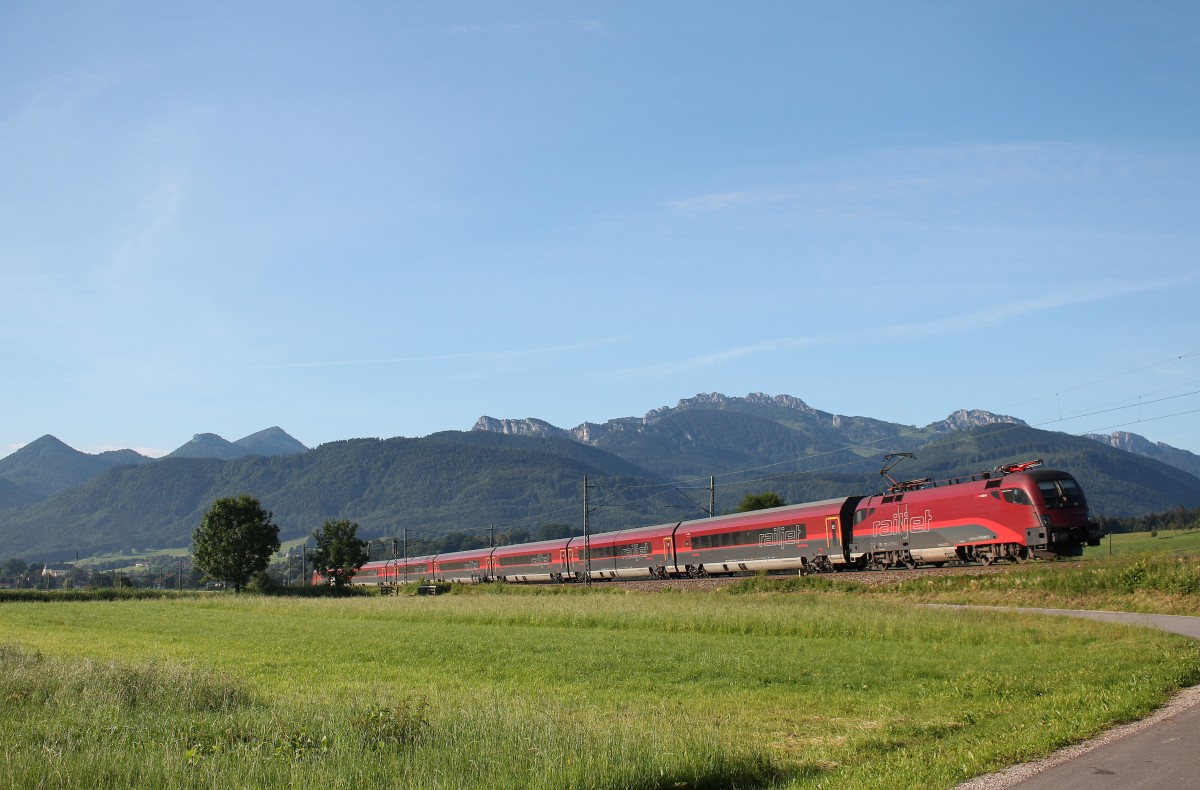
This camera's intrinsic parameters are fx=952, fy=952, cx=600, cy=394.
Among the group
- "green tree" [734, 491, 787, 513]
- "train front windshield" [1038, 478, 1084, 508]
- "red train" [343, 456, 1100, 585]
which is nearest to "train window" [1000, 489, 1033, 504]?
"red train" [343, 456, 1100, 585]

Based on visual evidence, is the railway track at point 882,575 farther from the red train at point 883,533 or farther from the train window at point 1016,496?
the train window at point 1016,496

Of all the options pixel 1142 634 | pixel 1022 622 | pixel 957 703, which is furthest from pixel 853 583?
pixel 957 703

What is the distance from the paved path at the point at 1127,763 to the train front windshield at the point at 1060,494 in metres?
26.5

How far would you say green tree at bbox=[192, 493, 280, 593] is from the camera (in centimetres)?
8862

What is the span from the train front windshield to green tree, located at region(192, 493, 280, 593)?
70756mm

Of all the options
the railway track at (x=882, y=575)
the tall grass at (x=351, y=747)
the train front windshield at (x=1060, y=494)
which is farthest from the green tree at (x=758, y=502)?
the tall grass at (x=351, y=747)

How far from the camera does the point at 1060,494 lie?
38.6 meters

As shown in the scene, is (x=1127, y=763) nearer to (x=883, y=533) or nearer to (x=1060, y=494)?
(x=1060, y=494)

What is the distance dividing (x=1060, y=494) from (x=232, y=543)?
241 feet

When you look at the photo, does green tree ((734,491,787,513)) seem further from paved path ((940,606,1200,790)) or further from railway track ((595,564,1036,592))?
paved path ((940,606,1200,790))

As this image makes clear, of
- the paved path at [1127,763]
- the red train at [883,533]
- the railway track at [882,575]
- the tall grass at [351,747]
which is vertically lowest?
the paved path at [1127,763]

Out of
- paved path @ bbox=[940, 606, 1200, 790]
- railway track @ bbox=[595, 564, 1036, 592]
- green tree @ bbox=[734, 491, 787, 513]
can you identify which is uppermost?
green tree @ bbox=[734, 491, 787, 513]

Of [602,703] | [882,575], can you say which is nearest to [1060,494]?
[882,575]

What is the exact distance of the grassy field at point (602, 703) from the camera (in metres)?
10.6
